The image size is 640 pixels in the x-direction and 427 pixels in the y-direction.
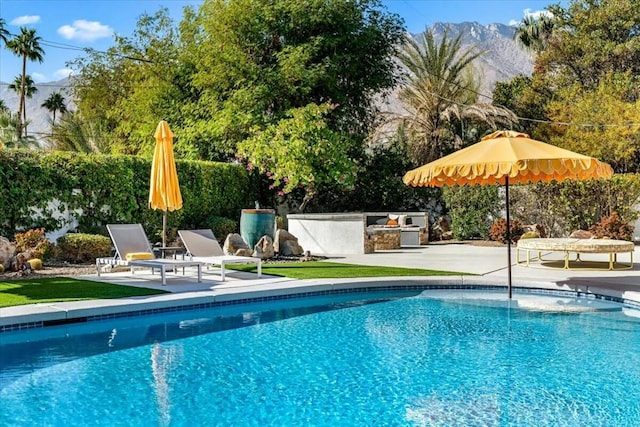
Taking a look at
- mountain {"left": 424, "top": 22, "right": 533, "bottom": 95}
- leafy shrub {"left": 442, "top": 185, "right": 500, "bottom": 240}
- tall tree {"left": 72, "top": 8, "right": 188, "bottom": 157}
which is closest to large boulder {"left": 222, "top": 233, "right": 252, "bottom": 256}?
tall tree {"left": 72, "top": 8, "right": 188, "bottom": 157}

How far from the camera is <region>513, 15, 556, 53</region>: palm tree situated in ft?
137

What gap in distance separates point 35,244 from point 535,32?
38.6 meters

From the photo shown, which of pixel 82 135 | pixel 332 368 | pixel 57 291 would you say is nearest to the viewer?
pixel 332 368

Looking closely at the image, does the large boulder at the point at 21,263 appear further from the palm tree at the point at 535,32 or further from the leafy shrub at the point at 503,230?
the palm tree at the point at 535,32

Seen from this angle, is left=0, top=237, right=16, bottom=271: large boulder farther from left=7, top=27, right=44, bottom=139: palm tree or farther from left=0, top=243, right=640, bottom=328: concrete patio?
left=7, top=27, right=44, bottom=139: palm tree

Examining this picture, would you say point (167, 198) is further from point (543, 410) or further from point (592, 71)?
point (592, 71)

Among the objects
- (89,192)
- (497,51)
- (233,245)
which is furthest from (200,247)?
(497,51)

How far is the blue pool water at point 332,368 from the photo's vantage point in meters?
5.31

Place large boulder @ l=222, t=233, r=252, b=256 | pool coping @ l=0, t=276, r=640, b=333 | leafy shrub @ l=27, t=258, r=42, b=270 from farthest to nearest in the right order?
large boulder @ l=222, t=233, r=252, b=256 < leafy shrub @ l=27, t=258, r=42, b=270 < pool coping @ l=0, t=276, r=640, b=333

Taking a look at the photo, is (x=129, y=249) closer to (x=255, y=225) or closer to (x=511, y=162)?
(x=255, y=225)

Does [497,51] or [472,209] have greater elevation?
[497,51]

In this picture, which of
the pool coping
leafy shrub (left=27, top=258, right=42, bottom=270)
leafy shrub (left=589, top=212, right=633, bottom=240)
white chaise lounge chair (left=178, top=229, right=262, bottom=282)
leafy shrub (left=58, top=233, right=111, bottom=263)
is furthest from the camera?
leafy shrub (left=589, top=212, right=633, bottom=240)

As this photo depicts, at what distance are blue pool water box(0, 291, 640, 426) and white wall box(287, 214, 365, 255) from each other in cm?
805

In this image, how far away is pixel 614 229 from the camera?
18.5 m
